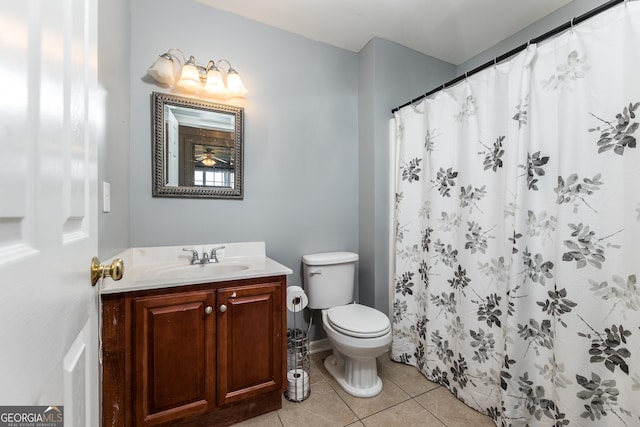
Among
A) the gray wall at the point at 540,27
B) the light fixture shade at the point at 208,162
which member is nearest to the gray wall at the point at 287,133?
the gray wall at the point at 540,27

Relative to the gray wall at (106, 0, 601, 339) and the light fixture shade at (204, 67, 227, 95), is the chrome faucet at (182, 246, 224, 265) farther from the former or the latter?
the light fixture shade at (204, 67, 227, 95)

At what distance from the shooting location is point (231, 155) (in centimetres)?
183

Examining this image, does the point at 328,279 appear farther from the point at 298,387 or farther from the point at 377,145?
the point at 377,145

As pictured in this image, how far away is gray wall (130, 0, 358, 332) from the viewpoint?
1636 millimetres

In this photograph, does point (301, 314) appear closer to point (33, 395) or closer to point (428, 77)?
point (33, 395)

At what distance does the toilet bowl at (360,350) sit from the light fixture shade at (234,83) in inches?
63.1

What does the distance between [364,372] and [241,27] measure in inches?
96.9

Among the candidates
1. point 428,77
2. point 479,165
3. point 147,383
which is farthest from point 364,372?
point 428,77

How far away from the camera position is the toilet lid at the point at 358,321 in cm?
157

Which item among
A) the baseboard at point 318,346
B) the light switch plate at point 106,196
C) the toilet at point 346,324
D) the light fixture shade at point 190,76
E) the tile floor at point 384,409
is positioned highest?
the light fixture shade at point 190,76

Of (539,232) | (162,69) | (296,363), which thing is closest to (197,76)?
(162,69)

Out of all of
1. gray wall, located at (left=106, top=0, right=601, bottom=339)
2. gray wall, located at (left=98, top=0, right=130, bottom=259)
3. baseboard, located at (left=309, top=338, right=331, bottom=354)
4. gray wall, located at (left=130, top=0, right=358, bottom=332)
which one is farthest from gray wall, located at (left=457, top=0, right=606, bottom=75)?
baseboard, located at (left=309, top=338, right=331, bottom=354)

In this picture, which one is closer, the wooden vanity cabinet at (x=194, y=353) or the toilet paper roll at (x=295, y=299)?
the wooden vanity cabinet at (x=194, y=353)

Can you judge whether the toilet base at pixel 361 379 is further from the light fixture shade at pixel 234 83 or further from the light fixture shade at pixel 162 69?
the light fixture shade at pixel 162 69
